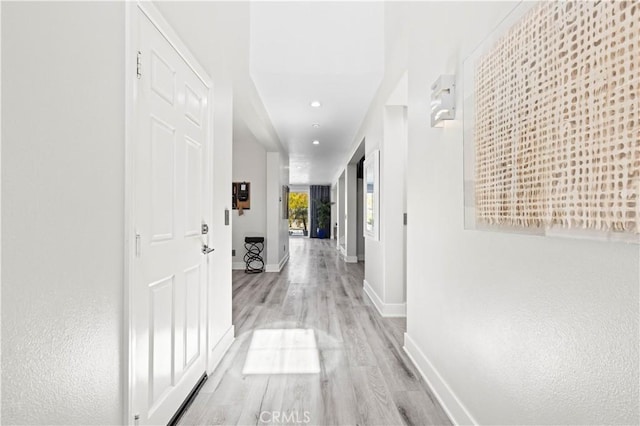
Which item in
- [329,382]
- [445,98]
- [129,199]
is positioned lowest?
[329,382]

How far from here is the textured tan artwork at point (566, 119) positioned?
2.65 ft

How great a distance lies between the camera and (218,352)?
8.31 ft

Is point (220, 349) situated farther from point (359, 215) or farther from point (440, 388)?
point (359, 215)

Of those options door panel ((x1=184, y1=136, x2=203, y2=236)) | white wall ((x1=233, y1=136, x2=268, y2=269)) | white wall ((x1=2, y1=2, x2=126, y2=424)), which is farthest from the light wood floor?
white wall ((x1=233, y1=136, x2=268, y2=269))

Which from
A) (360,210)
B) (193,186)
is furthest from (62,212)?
(360,210)

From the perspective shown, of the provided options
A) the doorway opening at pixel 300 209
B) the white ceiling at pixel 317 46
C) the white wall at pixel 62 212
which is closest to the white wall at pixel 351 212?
the white ceiling at pixel 317 46

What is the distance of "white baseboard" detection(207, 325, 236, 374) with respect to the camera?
93.3 inches

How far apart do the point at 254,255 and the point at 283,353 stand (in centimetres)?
425

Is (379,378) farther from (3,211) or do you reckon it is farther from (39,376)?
(3,211)

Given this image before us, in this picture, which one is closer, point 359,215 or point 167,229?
point 167,229

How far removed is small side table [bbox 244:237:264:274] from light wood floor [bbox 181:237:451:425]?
2533 millimetres

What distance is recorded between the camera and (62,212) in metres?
1.05

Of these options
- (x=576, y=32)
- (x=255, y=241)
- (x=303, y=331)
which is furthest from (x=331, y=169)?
(x=576, y=32)

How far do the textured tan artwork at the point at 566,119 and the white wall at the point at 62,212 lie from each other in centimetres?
145
